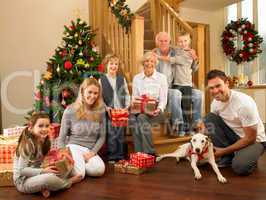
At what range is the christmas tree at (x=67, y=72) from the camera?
4352mm

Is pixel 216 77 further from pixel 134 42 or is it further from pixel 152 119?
pixel 134 42

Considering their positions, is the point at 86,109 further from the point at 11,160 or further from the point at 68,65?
the point at 68,65

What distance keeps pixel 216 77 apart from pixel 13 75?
370cm

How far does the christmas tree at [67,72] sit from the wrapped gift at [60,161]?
1668 mm

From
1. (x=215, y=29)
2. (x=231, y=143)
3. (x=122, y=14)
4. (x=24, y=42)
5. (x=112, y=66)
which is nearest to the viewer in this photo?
(x=231, y=143)

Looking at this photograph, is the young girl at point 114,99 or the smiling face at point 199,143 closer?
the smiling face at point 199,143

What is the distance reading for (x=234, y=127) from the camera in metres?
3.09

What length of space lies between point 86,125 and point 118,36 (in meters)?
1.77

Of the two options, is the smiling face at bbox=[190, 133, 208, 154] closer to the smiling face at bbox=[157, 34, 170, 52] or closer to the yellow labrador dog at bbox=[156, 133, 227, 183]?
the yellow labrador dog at bbox=[156, 133, 227, 183]

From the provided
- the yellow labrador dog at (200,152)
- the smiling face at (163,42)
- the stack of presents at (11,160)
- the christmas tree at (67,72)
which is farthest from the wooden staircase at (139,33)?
the stack of presents at (11,160)

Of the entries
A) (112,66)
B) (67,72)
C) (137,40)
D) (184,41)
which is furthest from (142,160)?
(67,72)

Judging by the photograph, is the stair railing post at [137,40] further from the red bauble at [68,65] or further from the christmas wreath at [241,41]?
the christmas wreath at [241,41]

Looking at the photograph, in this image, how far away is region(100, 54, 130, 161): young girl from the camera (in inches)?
135

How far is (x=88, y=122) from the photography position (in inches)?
122
